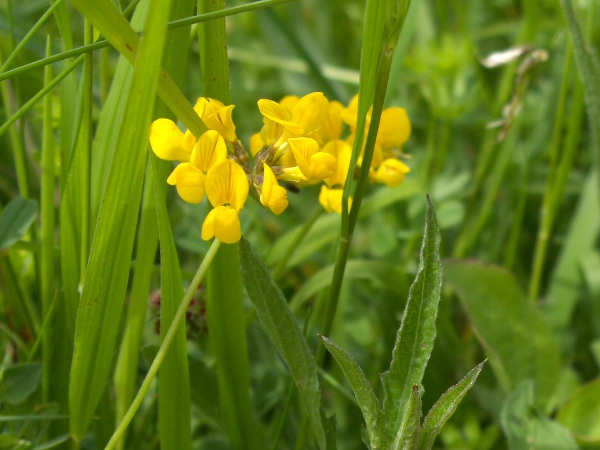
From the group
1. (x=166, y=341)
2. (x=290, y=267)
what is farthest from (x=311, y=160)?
(x=290, y=267)

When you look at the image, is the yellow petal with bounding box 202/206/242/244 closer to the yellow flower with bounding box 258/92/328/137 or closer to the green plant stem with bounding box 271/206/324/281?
the yellow flower with bounding box 258/92/328/137

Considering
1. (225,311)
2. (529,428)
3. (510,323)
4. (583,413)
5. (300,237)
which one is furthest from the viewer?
(510,323)

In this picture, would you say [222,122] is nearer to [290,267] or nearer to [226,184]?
[226,184]

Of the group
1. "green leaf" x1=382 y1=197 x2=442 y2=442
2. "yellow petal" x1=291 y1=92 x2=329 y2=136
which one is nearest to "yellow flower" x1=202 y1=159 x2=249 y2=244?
"yellow petal" x1=291 y1=92 x2=329 y2=136

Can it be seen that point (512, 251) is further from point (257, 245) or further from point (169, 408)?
point (169, 408)

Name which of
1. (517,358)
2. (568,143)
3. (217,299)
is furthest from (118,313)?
(568,143)

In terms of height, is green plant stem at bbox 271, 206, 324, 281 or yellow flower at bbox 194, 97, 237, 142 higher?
yellow flower at bbox 194, 97, 237, 142

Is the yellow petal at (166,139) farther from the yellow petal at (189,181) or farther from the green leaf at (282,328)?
the green leaf at (282,328)
